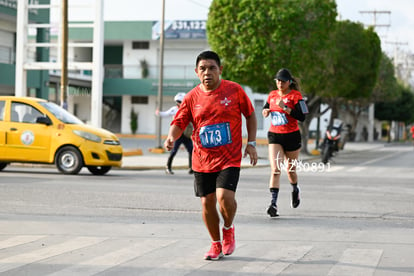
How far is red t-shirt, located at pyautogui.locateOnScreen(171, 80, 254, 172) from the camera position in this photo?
6.72 m

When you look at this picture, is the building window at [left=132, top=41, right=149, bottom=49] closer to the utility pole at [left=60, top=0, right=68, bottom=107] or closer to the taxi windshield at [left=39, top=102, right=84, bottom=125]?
the utility pole at [left=60, top=0, right=68, bottom=107]

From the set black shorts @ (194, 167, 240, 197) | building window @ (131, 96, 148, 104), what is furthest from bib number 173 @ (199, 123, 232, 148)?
building window @ (131, 96, 148, 104)

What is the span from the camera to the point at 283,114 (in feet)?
32.5

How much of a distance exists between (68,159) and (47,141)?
0.61 meters

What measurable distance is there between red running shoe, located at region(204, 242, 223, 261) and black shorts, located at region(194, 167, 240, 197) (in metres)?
0.48

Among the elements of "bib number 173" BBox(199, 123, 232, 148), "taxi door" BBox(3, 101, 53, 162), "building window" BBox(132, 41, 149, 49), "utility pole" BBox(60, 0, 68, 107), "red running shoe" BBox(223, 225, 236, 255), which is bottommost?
"red running shoe" BBox(223, 225, 236, 255)

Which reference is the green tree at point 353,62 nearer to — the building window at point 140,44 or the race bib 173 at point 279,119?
the building window at point 140,44

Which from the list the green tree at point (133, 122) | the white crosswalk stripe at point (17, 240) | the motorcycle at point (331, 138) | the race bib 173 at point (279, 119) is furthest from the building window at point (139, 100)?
the white crosswalk stripe at point (17, 240)

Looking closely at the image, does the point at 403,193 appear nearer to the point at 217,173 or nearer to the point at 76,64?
the point at 217,173

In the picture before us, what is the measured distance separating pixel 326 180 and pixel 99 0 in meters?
10.5

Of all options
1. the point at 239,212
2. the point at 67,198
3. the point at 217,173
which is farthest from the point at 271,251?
the point at 67,198

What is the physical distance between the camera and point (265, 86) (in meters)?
31.2

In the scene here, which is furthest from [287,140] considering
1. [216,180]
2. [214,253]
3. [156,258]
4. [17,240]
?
[17,240]

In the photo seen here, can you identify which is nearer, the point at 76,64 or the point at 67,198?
the point at 67,198
